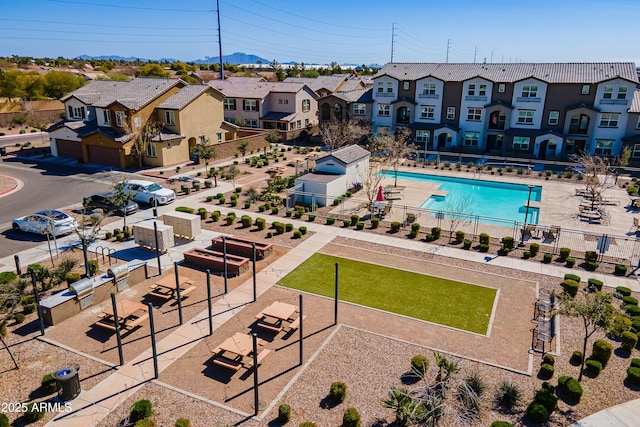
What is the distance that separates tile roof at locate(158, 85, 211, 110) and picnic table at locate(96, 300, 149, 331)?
3087 cm

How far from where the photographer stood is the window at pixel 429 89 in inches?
2237

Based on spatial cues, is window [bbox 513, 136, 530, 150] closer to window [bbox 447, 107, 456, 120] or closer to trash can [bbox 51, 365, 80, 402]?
window [bbox 447, 107, 456, 120]

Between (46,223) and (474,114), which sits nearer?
(46,223)

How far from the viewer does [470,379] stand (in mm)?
14547

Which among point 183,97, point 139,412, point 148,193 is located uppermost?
point 183,97

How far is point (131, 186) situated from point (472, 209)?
2713 centimetres


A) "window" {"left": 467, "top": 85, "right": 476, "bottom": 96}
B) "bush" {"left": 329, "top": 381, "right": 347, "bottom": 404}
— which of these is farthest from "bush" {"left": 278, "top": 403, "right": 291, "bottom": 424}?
"window" {"left": 467, "top": 85, "right": 476, "bottom": 96}

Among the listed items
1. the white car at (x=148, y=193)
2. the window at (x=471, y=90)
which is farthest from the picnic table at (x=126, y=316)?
the window at (x=471, y=90)

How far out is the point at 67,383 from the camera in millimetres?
14148

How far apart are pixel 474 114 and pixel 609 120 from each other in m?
14.2

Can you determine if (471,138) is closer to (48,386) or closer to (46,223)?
(46,223)

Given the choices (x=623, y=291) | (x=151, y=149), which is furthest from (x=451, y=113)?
(x=623, y=291)

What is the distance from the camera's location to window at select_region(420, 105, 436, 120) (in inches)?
2261

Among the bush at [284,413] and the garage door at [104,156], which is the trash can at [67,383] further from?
the garage door at [104,156]
